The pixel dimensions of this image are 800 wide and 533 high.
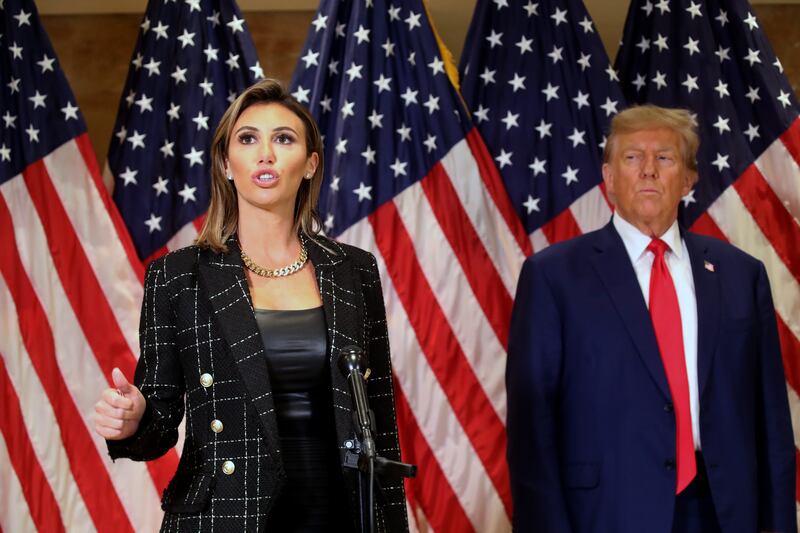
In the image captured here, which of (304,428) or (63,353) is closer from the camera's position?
(304,428)

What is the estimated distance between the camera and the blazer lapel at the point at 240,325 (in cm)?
192

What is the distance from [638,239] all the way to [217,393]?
1.39m

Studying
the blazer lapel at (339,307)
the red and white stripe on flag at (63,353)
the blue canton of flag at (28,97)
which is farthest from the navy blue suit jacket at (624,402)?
the blue canton of flag at (28,97)

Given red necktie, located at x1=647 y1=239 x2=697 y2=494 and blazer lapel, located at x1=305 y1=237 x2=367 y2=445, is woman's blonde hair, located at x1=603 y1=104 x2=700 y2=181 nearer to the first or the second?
red necktie, located at x1=647 y1=239 x2=697 y2=494

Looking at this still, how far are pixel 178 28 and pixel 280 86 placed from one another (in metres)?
1.89

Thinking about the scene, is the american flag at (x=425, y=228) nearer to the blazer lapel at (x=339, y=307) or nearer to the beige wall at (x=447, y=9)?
the beige wall at (x=447, y=9)

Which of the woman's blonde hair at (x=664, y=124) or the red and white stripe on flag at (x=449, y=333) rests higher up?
the woman's blonde hair at (x=664, y=124)

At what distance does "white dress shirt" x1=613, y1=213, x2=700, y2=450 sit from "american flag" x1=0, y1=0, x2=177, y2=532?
5.88ft

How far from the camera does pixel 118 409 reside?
71.6 inches

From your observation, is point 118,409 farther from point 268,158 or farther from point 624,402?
point 624,402

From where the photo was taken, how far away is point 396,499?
81.0 inches

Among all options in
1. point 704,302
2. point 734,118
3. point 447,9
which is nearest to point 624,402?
point 704,302

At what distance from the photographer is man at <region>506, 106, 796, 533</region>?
2658 mm

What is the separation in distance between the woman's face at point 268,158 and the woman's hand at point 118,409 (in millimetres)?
480
